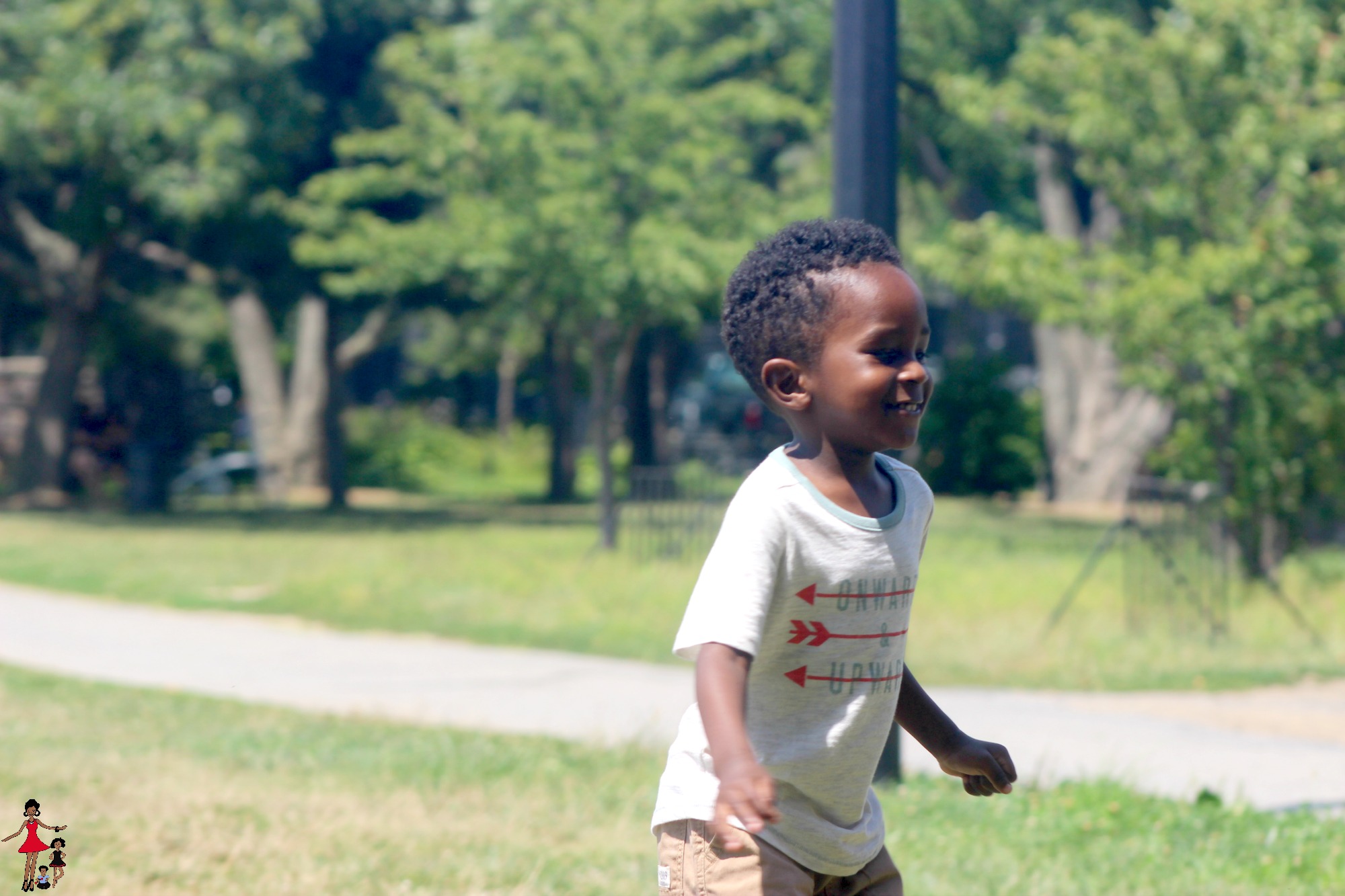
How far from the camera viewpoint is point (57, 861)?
4.02 meters

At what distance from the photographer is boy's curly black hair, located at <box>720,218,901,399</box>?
269cm

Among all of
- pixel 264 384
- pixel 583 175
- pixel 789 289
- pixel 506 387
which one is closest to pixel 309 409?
pixel 264 384

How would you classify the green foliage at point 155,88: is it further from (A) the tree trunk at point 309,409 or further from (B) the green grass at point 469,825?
(B) the green grass at point 469,825

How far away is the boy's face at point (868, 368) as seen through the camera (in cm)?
263

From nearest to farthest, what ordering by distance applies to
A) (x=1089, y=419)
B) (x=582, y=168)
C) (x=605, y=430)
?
1. (x=582, y=168)
2. (x=605, y=430)
3. (x=1089, y=419)

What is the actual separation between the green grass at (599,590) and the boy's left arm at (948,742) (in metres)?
5.92

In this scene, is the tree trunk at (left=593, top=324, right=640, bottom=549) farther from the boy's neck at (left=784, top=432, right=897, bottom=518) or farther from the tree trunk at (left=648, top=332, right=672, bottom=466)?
the boy's neck at (left=784, top=432, right=897, bottom=518)

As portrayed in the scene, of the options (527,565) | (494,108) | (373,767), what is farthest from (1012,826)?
(494,108)

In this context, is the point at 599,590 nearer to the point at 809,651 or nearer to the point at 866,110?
the point at 866,110

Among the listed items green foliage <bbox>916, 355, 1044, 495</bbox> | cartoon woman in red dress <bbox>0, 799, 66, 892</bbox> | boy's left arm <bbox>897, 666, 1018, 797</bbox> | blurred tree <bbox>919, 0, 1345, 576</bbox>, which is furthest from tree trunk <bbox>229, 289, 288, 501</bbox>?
boy's left arm <bbox>897, 666, 1018, 797</bbox>

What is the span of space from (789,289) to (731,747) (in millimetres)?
801

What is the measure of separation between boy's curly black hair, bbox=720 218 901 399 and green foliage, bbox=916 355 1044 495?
2111 centimetres

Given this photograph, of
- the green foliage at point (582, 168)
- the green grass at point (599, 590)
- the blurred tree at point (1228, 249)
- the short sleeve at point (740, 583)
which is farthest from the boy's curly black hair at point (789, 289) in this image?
the green foliage at point (582, 168)

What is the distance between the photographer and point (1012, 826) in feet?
17.7
